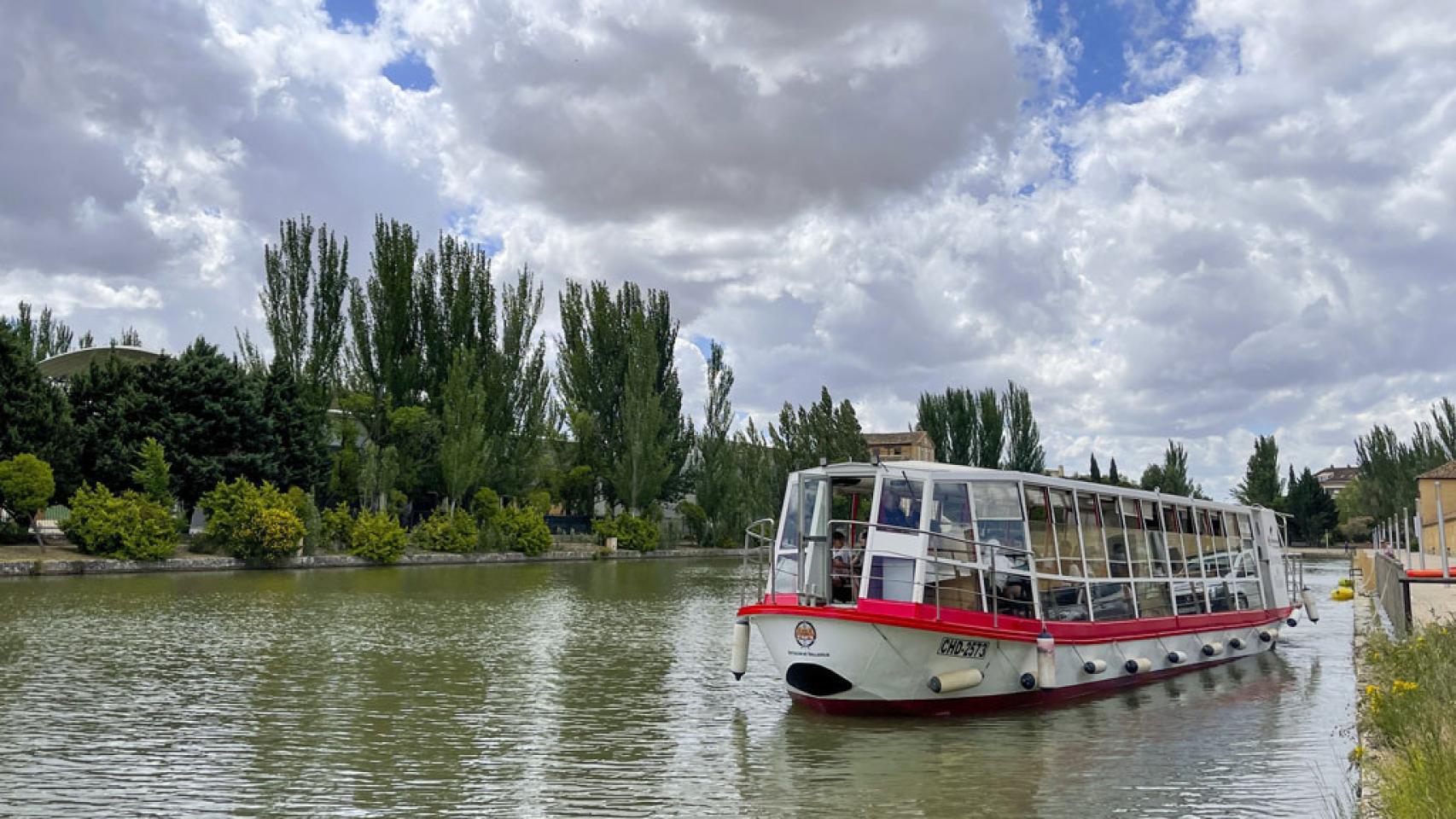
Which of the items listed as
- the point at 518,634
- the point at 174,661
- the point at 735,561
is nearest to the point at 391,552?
the point at 735,561

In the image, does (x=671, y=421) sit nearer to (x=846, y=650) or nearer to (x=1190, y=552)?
(x=1190, y=552)

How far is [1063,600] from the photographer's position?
1517 cm

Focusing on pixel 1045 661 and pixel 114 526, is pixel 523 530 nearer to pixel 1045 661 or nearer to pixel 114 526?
pixel 114 526

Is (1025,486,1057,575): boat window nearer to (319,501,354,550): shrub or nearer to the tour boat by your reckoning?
the tour boat

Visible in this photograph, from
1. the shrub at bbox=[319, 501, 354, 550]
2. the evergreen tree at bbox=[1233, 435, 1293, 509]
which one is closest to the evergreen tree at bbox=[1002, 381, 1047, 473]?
the evergreen tree at bbox=[1233, 435, 1293, 509]

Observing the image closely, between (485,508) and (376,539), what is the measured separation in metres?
7.92

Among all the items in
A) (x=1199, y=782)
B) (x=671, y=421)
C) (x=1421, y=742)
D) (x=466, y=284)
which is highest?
(x=466, y=284)

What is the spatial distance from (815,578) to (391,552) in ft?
123

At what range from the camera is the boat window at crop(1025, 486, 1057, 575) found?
49.0 ft

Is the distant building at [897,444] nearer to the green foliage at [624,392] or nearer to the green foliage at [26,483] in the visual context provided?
the green foliage at [624,392]

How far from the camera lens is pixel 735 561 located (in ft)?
208

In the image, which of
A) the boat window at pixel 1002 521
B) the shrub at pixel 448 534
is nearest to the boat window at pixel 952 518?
the boat window at pixel 1002 521

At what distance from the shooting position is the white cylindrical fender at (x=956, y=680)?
13086mm

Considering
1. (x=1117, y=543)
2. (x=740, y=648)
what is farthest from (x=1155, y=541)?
(x=740, y=648)
